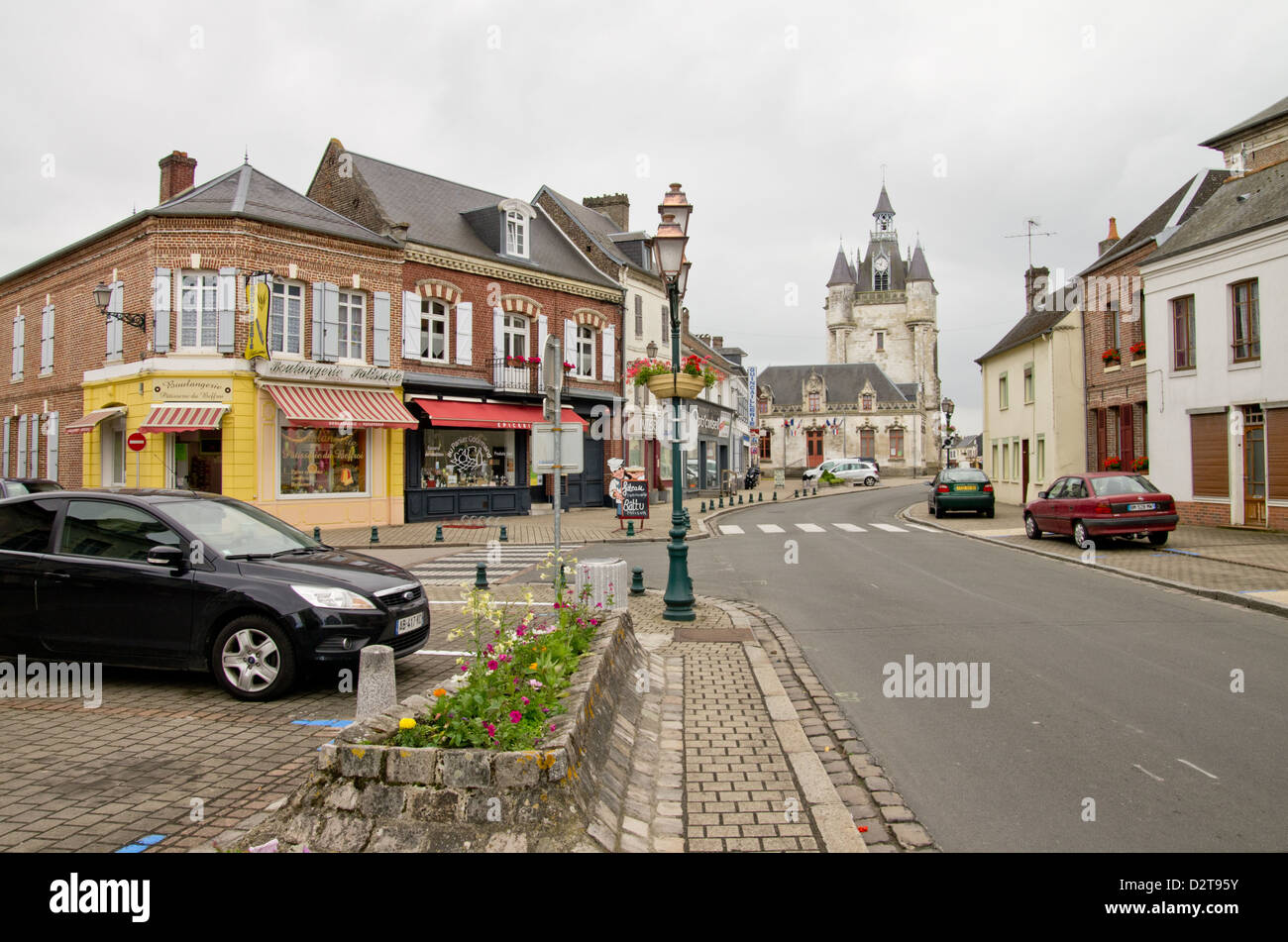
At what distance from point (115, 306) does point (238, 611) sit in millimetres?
18313

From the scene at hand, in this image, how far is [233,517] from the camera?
6848mm

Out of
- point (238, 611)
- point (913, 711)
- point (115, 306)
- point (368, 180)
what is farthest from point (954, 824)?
point (368, 180)

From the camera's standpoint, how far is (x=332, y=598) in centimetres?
596

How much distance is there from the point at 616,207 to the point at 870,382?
51356mm

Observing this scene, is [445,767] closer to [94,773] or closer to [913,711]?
[94,773]

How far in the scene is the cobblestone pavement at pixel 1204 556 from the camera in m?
11.1

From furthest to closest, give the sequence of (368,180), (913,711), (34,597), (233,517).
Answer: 1. (368,180)
2. (233,517)
3. (34,597)
4. (913,711)

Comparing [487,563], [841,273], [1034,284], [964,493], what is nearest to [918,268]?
[841,273]

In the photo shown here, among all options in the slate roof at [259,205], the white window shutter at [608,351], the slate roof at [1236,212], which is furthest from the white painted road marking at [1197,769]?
the white window shutter at [608,351]

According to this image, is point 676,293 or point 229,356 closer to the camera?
point 676,293

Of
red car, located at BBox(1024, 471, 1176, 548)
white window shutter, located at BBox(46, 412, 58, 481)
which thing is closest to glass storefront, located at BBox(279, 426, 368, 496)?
white window shutter, located at BBox(46, 412, 58, 481)

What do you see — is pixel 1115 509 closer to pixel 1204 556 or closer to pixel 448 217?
pixel 1204 556
